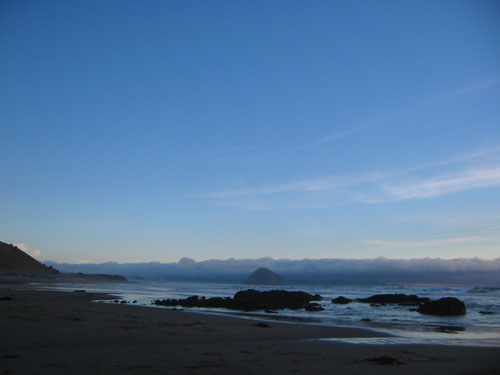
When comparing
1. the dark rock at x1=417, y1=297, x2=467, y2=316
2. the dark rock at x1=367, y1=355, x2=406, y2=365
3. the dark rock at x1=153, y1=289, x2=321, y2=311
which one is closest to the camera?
the dark rock at x1=367, y1=355, x2=406, y2=365

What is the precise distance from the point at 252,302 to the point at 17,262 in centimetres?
8530

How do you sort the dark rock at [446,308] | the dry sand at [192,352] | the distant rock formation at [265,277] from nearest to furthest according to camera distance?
the dry sand at [192,352] → the dark rock at [446,308] → the distant rock formation at [265,277]

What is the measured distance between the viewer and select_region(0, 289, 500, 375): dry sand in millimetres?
9156

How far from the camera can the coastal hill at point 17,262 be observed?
89562mm

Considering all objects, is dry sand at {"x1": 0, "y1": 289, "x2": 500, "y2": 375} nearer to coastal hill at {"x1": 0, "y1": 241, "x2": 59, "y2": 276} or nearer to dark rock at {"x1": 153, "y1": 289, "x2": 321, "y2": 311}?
dark rock at {"x1": 153, "y1": 289, "x2": 321, "y2": 311}

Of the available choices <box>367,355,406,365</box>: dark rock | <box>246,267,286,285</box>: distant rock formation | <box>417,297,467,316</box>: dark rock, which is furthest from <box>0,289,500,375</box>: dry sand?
<box>246,267,286,285</box>: distant rock formation

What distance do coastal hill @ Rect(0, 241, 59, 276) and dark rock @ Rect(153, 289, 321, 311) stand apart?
68439 mm

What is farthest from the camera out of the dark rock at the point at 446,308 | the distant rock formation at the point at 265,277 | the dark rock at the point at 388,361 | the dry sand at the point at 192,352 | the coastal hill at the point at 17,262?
the distant rock formation at the point at 265,277

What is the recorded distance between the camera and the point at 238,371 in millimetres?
8891

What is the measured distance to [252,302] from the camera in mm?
34031

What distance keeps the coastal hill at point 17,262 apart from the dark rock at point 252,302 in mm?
68439

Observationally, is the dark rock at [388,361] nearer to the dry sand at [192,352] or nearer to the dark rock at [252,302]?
the dry sand at [192,352]

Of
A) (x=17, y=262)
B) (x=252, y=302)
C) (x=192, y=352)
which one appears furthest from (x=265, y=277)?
(x=192, y=352)

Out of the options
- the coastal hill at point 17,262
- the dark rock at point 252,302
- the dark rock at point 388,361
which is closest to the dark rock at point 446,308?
the dark rock at point 252,302
